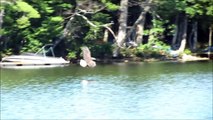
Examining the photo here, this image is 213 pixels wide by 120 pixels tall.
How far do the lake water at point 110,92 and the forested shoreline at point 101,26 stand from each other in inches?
122

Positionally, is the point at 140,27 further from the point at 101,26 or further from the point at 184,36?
the point at 101,26

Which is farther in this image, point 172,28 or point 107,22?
point 172,28

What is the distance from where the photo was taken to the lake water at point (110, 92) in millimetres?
20172

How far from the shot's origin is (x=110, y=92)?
24438 millimetres

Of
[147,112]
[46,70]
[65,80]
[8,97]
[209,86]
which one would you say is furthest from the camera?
[46,70]

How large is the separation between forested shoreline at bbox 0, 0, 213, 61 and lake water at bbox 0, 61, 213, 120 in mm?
3101

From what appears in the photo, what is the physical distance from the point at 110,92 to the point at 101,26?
1197 cm

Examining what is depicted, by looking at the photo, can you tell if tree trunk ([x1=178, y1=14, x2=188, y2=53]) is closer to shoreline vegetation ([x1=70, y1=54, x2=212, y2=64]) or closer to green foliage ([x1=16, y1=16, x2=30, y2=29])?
shoreline vegetation ([x1=70, y1=54, x2=212, y2=64])

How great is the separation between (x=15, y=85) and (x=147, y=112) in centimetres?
738

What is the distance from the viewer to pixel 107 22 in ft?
122

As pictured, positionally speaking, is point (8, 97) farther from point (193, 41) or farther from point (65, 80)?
point (193, 41)

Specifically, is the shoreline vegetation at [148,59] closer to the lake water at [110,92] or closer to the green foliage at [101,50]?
the green foliage at [101,50]

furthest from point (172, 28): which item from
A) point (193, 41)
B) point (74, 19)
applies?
point (74, 19)

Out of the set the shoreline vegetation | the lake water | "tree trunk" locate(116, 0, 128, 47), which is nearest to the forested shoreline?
"tree trunk" locate(116, 0, 128, 47)
